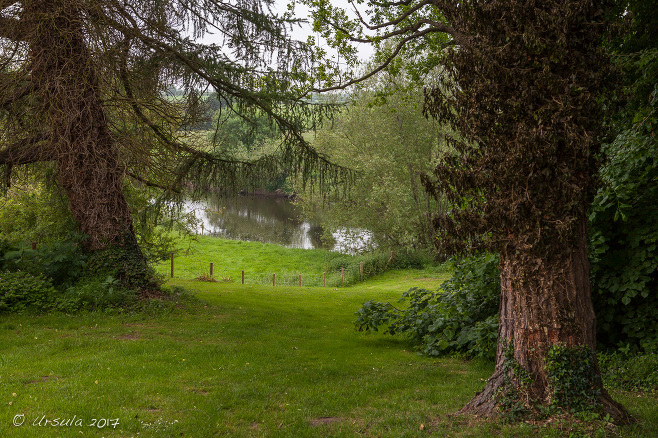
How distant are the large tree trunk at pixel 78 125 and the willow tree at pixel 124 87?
0.03m

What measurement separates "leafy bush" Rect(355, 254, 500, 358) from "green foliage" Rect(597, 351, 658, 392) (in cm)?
142

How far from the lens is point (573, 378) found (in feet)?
13.5

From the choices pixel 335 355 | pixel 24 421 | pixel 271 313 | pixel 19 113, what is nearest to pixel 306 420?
pixel 24 421

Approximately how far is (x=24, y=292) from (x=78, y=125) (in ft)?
11.6

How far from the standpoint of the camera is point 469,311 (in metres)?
7.65

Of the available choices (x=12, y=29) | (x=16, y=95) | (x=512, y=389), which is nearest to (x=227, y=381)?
(x=512, y=389)

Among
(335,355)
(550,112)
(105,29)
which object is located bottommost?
(335,355)

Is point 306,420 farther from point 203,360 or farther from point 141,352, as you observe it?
point 141,352

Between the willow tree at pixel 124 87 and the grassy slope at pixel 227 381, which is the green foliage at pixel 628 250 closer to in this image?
the grassy slope at pixel 227 381

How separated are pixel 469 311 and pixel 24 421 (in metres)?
6.04

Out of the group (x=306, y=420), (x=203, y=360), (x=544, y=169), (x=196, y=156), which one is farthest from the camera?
(x=196, y=156)

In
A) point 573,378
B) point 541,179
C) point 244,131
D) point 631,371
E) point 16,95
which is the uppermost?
point 16,95

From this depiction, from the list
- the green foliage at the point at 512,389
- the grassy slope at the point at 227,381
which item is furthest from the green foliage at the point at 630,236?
the green foliage at the point at 512,389

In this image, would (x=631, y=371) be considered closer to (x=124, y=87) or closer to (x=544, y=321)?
(x=544, y=321)
